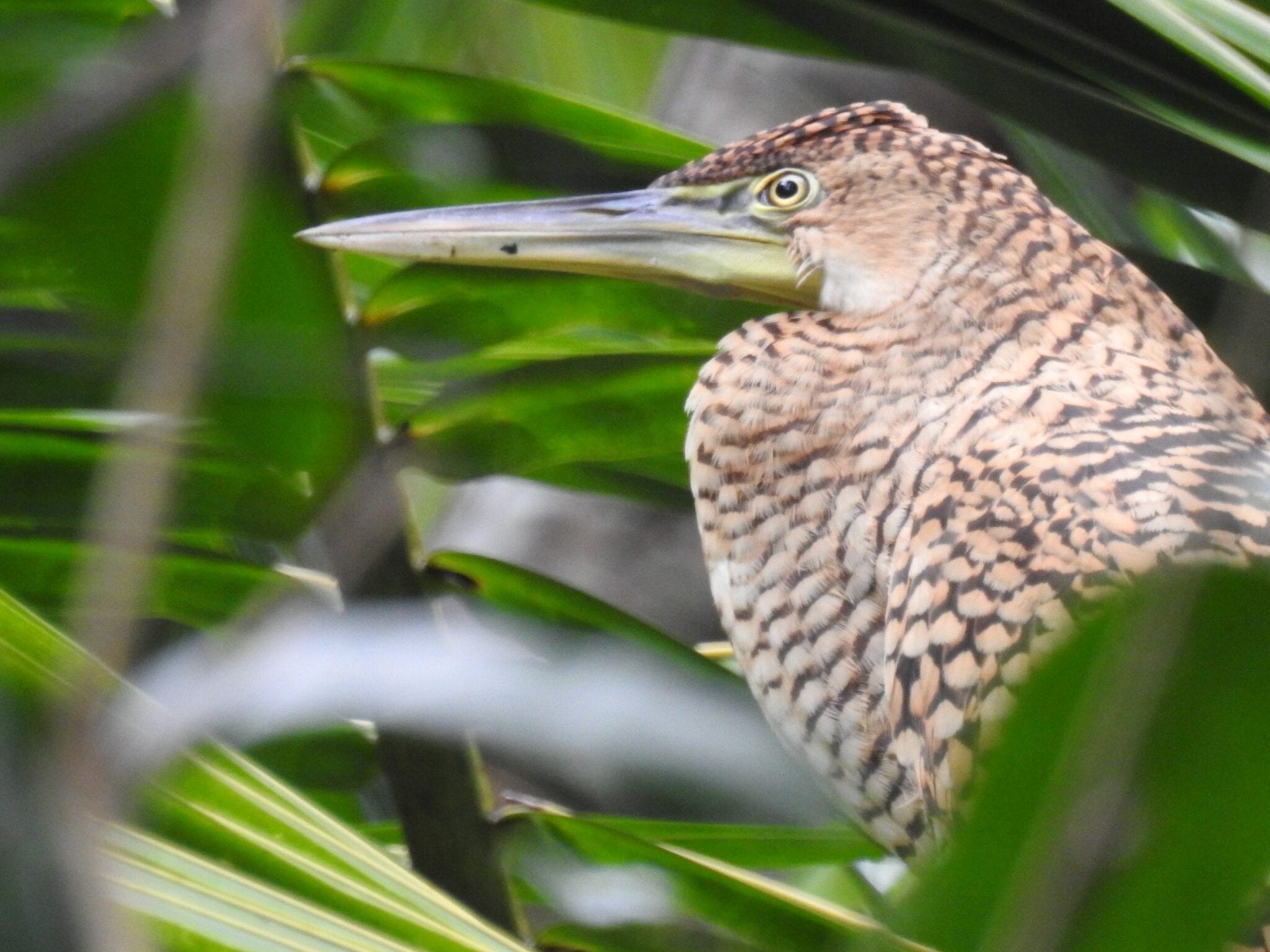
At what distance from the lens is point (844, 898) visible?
1.18m

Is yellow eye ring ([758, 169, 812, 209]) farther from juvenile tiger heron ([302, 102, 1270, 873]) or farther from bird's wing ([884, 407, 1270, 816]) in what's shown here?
bird's wing ([884, 407, 1270, 816])

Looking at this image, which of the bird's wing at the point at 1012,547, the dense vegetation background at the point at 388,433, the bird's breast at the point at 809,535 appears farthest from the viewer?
the bird's breast at the point at 809,535

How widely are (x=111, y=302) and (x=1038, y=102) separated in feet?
1.74

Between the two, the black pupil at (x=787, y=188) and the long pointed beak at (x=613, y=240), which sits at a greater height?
the black pupil at (x=787, y=188)

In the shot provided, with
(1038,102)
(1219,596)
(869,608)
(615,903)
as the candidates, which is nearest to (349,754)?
(615,903)

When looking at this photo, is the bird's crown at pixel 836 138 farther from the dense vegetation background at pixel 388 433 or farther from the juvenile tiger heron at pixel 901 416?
the dense vegetation background at pixel 388 433

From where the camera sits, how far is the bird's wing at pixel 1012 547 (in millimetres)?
795

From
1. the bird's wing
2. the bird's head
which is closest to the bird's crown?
the bird's head

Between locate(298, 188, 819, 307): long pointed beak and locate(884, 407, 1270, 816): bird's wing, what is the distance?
234 millimetres

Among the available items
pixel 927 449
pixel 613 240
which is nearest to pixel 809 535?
pixel 927 449

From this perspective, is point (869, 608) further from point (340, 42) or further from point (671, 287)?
point (340, 42)

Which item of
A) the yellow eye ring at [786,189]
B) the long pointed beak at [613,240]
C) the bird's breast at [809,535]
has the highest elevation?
the yellow eye ring at [786,189]

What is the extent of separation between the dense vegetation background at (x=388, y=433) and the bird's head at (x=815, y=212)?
44 mm

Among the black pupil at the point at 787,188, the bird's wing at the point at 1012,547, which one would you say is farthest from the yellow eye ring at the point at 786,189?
the bird's wing at the point at 1012,547
